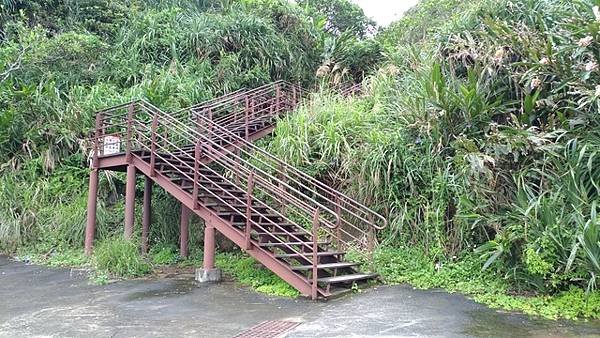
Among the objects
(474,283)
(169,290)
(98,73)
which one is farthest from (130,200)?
(98,73)

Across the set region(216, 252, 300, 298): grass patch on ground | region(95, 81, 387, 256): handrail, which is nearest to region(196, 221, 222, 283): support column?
region(216, 252, 300, 298): grass patch on ground

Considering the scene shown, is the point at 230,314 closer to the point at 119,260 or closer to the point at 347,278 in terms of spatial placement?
the point at 347,278

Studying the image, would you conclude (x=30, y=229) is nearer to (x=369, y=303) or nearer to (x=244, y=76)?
→ (x=244, y=76)

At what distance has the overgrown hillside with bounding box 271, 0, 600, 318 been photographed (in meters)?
6.22

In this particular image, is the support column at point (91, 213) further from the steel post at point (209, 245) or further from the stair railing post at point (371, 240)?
the stair railing post at point (371, 240)

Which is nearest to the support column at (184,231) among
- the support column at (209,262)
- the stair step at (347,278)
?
the support column at (209,262)

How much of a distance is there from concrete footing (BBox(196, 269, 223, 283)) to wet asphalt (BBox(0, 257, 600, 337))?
0.20 m

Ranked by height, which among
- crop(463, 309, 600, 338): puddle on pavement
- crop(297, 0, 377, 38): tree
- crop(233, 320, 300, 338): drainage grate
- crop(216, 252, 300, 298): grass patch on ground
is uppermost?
crop(297, 0, 377, 38): tree

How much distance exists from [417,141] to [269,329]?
4455 mm

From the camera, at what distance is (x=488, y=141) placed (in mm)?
7332

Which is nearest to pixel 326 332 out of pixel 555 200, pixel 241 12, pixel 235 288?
A: pixel 235 288

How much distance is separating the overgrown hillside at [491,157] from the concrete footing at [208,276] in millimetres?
2526

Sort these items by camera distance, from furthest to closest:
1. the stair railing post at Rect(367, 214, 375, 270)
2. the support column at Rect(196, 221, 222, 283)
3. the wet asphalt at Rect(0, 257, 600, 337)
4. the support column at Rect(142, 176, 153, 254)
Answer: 1. the support column at Rect(142, 176, 153, 254)
2. the stair railing post at Rect(367, 214, 375, 270)
3. the support column at Rect(196, 221, 222, 283)
4. the wet asphalt at Rect(0, 257, 600, 337)

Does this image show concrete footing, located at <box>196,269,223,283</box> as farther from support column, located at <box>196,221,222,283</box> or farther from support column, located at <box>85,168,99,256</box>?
support column, located at <box>85,168,99,256</box>
